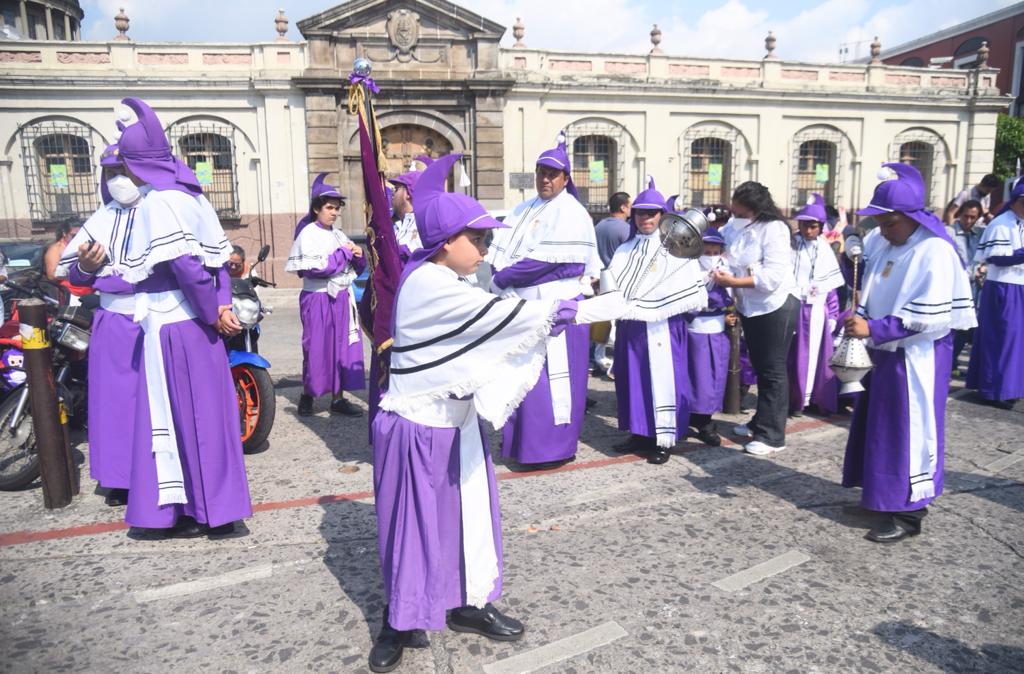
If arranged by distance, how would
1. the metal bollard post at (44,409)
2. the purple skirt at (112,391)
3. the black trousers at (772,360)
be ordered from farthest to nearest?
the black trousers at (772,360) < the metal bollard post at (44,409) < the purple skirt at (112,391)

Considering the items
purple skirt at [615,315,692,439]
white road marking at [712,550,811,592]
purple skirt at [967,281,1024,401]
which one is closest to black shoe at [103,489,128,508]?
purple skirt at [615,315,692,439]

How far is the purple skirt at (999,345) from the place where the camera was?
260 inches

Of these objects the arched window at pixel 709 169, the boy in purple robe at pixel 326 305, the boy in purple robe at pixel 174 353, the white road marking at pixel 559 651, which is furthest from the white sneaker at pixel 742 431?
the arched window at pixel 709 169

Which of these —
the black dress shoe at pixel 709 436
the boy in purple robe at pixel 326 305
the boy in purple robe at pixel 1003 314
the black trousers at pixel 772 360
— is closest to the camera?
the black trousers at pixel 772 360

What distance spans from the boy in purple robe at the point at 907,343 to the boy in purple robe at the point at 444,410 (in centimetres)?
219

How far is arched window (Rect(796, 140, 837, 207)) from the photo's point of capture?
67.4 feet

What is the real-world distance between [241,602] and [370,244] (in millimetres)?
1982

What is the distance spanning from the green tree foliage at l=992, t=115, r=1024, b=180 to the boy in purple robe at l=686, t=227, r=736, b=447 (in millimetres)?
27565

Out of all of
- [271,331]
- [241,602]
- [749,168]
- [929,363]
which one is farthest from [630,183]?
[241,602]

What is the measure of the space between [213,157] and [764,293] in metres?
15.6

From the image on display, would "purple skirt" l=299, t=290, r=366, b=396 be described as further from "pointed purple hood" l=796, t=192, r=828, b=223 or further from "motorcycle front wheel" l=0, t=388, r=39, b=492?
"pointed purple hood" l=796, t=192, r=828, b=223

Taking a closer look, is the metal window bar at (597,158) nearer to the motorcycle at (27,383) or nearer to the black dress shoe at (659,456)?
the black dress shoe at (659,456)

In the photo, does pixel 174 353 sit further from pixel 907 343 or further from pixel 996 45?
pixel 996 45

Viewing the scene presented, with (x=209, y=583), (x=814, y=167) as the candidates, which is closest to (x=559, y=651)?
(x=209, y=583)
